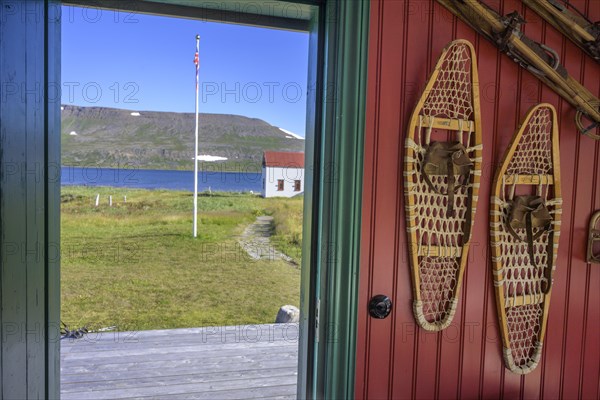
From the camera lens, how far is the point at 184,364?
3.27m

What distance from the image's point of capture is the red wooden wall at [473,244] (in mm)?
1514

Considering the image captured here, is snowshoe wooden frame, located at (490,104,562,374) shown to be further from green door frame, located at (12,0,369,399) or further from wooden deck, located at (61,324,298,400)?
wooden deck, located at (61,324,298,400)

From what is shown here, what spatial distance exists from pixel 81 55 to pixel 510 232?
7.88ft

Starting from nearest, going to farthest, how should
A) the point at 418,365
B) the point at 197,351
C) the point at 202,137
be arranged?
the point at 418,365 < the point at 202,137 < the point at 197,351

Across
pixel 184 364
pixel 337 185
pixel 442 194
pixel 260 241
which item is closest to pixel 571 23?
pixel 442 194

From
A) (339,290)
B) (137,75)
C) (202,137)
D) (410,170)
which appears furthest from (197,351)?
(410,170)

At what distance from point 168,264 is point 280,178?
258 cm

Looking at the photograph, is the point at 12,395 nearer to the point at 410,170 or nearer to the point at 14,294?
the point at 14,294

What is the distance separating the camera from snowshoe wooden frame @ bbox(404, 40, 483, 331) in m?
1.53

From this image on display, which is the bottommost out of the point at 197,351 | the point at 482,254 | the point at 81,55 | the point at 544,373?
the point at 197,351

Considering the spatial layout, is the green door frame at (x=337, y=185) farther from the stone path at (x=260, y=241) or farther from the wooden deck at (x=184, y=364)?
the wooden deck at (x=184, y=364)

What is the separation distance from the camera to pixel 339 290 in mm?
1475

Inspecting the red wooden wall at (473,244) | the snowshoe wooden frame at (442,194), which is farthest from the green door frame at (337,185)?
the snowshoe wooden frame at (442,194)

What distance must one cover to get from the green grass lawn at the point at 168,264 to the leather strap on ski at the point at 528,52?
130cm
